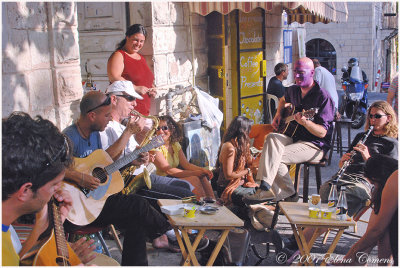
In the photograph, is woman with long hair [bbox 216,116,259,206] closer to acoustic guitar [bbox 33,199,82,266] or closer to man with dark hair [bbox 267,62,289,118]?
acoustic guitar [bbox 33,199,82,266]

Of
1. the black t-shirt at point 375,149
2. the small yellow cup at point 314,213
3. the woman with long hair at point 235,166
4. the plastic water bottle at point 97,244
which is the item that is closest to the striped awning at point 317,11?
the woman with long hair at point 235,166

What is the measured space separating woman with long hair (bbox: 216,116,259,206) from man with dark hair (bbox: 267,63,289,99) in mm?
2766

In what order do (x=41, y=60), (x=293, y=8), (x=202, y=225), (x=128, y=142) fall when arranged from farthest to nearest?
1. (x=293, y=8)
2. (x=128, y=142)
3. (x=41, y=60)
4. (x=202, y=225)

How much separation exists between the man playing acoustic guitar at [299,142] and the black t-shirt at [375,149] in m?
0.57

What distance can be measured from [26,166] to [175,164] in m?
3.01

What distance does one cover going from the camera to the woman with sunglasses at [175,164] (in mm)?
4824

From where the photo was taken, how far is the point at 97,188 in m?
3.50

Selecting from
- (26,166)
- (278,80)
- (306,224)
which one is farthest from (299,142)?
(26,166)

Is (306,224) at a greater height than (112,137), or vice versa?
(112,137)

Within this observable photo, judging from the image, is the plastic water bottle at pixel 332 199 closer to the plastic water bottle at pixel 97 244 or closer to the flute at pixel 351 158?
the flute at pixel 351 158

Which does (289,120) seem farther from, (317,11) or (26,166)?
(26,166)

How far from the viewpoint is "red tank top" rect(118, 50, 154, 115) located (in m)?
5.23

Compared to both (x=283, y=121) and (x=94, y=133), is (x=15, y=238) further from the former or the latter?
(x=283, y=121)

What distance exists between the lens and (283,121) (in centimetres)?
550
